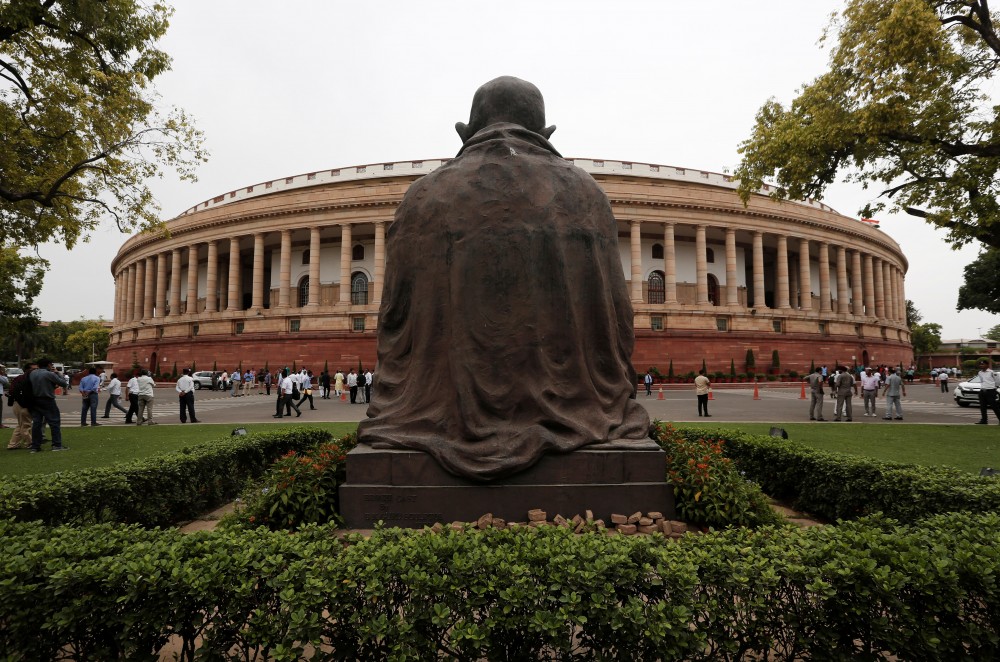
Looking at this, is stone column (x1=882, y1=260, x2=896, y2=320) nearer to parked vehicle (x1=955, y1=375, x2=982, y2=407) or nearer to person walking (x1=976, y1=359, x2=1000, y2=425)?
parked vehicle (x1=955, y1=375, x2=982, y2=407)

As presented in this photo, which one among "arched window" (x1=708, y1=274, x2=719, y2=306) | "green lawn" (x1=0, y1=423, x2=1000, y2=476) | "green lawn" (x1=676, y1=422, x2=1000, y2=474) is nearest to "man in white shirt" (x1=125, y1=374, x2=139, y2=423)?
"green lawn" (x1=0, y1=423, x2=1000, y2=476)

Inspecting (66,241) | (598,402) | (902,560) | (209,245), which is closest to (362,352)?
(209,245)

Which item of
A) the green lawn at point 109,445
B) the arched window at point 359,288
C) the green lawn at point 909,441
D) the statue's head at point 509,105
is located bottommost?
the green lawn at point 109,445

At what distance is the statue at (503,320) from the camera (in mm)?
4402

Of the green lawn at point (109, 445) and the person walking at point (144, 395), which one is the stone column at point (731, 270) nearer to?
the green lawn at point (109, 445)

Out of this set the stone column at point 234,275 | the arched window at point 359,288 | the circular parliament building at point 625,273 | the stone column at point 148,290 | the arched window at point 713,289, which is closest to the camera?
the circular parliament building at point 625,273

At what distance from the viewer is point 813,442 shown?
389 inches

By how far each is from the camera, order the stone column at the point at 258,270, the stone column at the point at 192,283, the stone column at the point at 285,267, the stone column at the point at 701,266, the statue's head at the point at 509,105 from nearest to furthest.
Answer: the statue's head at the point at 509,105 → the stone column at the point at 701,266 → the stone column at the point at 285,267 → the stone column at the point at 258,270 → the stone column at the point at 192,283

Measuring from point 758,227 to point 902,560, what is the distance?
133 feet

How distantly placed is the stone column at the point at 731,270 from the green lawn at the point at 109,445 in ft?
107

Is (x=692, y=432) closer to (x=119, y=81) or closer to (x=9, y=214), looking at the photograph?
(x=119, y=81)

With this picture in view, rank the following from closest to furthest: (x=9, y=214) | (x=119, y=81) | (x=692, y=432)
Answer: (x=692, y=432), (x=119, y=81), (x=9, y=214)

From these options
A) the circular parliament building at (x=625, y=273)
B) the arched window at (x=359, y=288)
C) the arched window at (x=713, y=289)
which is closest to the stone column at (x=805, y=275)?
the circular parliament building at (x=625, y=273)

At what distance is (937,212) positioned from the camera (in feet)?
46.2
